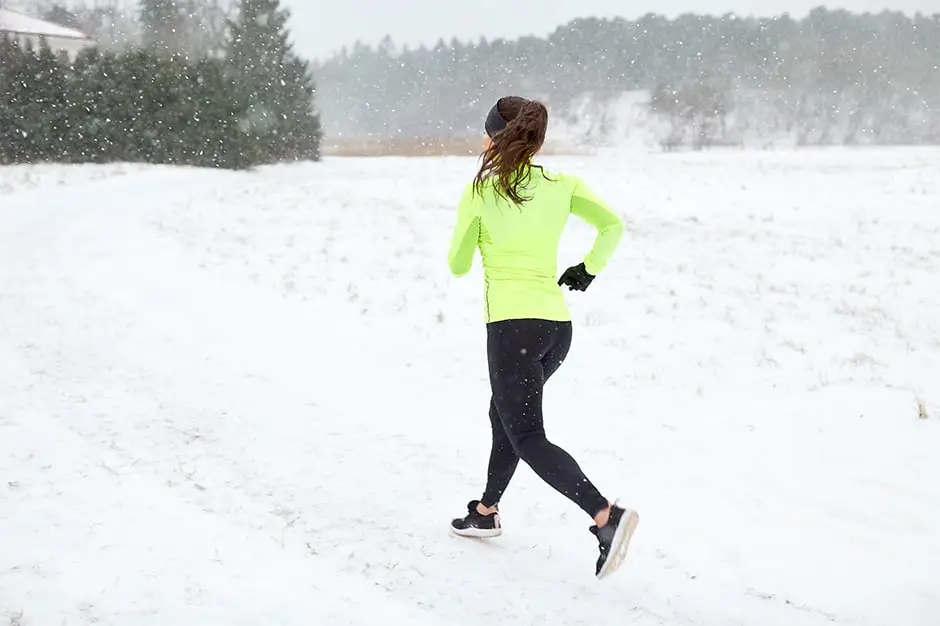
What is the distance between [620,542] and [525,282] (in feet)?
3.95

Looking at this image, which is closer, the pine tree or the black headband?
the black headband

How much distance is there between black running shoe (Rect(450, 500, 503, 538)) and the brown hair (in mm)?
1669

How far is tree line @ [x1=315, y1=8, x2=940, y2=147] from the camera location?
10038cm

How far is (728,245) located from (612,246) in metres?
12.2

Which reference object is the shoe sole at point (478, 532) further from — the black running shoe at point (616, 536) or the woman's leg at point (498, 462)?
the black running shoe at point (616, 536)

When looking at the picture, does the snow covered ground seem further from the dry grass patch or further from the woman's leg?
the dry grass patch

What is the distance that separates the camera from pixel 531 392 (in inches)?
141

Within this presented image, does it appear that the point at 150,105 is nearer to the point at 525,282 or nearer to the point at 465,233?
the point at 465,233

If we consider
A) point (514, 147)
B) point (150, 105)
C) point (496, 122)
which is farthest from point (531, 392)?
point (150, 105)

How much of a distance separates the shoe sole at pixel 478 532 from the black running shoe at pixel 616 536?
82 centimetres

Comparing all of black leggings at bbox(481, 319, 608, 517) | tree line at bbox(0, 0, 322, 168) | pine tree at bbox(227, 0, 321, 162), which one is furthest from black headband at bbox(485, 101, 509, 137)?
pine tree at bbox(227, 0, 321, 162)

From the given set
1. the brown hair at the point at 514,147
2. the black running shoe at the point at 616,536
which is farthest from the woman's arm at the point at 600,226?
the black running shoe at the point at 616,536

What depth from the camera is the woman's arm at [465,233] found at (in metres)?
3.59

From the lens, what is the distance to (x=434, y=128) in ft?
426
